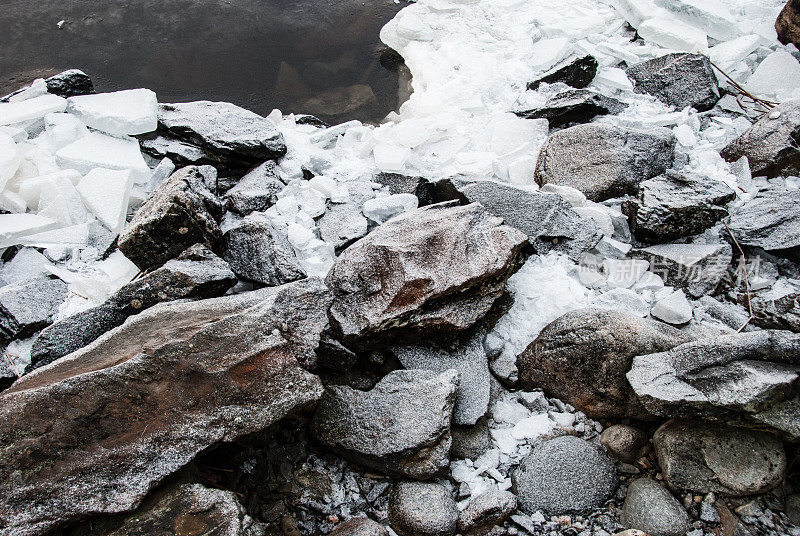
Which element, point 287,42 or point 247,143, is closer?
point 247,143

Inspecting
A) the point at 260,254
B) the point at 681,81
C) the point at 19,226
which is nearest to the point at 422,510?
the point at 260,254

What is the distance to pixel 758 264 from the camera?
112 inches

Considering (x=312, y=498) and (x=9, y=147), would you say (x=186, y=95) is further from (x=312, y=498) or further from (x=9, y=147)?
(x=312, y=498)

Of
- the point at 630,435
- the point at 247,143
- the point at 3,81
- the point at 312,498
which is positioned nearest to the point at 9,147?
the point at 247,143

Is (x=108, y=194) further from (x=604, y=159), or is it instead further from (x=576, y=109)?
(x=576, y=109)

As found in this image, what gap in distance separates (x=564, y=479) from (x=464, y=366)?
646 millimetres

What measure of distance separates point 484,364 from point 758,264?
1.69 metres

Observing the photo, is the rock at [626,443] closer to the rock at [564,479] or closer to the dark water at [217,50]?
the rock at [564,479]

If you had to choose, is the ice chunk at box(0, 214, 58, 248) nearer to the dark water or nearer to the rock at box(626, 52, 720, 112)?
the dark water

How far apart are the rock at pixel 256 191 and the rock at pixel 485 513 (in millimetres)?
2061

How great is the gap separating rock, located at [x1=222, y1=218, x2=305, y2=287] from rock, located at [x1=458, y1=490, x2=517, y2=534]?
1.32 metres

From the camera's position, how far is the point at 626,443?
2.22m

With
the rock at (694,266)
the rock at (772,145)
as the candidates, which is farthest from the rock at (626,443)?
the rock at (772,145)

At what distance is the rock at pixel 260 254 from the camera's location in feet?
8.43
